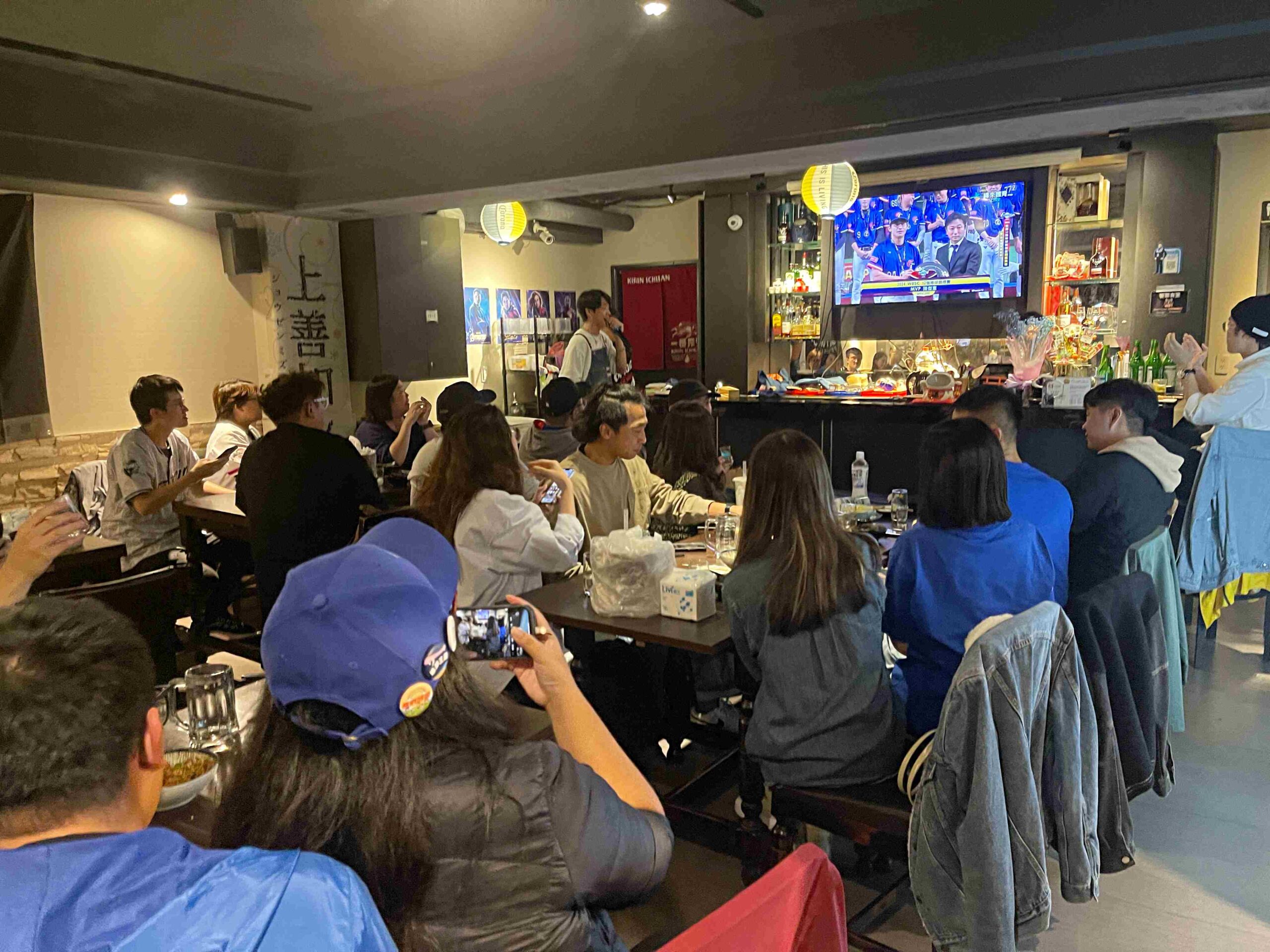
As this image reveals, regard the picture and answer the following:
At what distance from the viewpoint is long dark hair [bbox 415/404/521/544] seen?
2943mm

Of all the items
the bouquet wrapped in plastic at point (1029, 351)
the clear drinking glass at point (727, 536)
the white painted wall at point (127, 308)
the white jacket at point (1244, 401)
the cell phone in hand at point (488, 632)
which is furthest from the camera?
the bouquet wrapped in plastic at point (1029, 351)

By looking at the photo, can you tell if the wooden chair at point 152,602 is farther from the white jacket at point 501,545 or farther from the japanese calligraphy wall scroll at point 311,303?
the japanese calligraphy wall scroll at point 311,303

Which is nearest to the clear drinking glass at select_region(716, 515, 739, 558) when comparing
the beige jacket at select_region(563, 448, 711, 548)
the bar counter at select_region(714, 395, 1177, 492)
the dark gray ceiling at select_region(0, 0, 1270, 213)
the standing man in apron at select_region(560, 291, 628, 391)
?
the beige jacket at select_region(563, 448, 711, 548)

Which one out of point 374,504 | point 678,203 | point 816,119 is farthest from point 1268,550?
point 678,203

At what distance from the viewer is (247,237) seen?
662cm

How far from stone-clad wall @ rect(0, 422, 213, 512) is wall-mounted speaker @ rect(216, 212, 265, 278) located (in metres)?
1.45

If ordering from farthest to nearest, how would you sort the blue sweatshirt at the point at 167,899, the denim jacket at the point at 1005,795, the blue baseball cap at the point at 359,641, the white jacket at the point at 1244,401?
the white jacket at the point at 1244,401 → the denim jacket at the point at 1005,795 → the blue baseball cap at the point at 359,641 → the blue sweatshirt at the point at 167,899

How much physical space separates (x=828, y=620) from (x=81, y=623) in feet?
5.19

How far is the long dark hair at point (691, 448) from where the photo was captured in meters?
4.04

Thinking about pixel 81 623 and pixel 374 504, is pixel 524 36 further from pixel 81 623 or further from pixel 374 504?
pixel 81 623

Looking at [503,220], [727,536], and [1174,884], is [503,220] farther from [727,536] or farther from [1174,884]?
[1174,884]

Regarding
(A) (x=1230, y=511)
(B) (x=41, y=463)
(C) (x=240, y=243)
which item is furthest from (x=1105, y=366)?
(B) (x=41, y=463)

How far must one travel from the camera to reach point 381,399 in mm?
5629

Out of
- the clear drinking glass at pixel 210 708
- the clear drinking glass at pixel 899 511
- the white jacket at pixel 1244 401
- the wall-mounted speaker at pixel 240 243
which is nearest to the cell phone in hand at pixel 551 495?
the clear drinking glass at pixel 899 511
